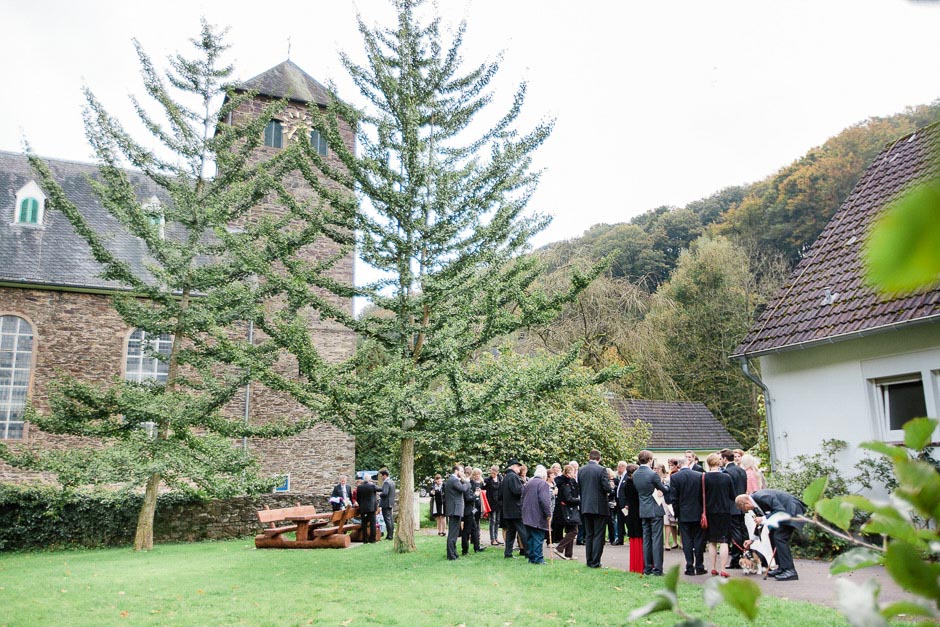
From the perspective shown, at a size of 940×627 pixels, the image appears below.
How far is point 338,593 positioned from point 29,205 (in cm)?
2052

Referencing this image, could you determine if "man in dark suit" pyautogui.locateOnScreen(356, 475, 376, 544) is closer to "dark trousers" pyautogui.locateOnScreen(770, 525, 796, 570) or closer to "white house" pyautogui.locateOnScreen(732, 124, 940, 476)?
"white house" pyautogui.locateOnScreen(732, 124, 940, 476)

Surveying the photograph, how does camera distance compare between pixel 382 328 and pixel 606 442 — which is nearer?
pixel 382 328

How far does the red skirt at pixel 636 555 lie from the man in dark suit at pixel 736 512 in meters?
1.52

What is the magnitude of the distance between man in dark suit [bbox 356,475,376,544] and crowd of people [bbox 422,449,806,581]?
125 inches

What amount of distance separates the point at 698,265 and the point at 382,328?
A: 26.2 m

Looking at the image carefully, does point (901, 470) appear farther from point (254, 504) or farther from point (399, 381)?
point (254, 504)

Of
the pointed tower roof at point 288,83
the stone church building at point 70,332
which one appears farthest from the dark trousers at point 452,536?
the pointed tower roof at point 288,83

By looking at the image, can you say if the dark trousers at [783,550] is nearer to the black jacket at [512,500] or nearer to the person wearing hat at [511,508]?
the person wearing hat at [511,508]

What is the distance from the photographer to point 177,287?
1806cm

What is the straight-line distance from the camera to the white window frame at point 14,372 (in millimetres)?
21953

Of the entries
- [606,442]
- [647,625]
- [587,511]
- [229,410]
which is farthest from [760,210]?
[647,625]

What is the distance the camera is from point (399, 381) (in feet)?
46.0

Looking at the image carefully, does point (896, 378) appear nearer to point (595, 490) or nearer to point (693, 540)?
point (693, 540)

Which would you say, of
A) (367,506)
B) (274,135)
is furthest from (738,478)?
(274,135)
